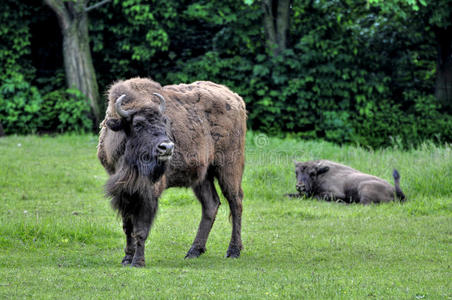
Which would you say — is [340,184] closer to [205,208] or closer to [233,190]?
[233,190]

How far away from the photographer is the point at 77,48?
19625mm

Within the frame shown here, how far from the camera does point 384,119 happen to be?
20312mm

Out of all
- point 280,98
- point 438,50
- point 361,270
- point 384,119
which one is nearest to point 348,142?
point 384,119

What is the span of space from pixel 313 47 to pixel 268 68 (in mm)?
1538

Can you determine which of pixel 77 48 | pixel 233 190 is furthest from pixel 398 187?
pixel 77 48

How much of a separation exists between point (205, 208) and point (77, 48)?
12029mm

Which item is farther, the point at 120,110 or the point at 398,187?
the point at 398,187

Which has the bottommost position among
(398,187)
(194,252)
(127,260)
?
(398,187)

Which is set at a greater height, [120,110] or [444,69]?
[120,110]

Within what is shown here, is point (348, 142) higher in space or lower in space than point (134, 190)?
lower

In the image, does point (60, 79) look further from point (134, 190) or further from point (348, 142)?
point (134, 190)

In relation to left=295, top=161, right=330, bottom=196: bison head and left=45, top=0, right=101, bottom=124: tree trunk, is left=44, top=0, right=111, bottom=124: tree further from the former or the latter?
left=295, top=161, right=330, bottom=196: bison head

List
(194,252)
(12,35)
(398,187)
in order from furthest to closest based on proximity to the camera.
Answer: (12,35)
(398,187)
(194,252)

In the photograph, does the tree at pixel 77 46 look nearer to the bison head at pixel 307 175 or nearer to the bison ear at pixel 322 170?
the bison head at pixel 307 175
